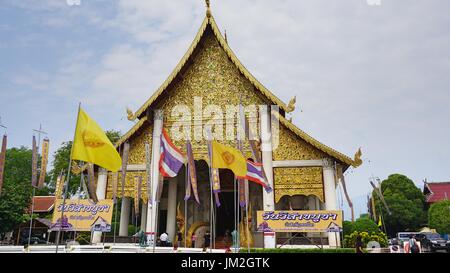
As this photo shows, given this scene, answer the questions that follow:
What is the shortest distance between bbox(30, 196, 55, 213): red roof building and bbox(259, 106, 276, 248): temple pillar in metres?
22.7

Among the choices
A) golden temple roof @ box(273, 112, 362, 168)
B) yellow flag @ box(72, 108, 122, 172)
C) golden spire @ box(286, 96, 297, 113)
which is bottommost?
yellow flag @ box(72, 108, 122, 172)

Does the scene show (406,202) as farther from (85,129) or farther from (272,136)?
(85,129)

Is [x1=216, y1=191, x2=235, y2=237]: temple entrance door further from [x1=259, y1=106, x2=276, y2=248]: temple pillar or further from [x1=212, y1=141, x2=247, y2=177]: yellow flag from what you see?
[x1=212, y1=141, x2=247, y2=177]: yellow flag

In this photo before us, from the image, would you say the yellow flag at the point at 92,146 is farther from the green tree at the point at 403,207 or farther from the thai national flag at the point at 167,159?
the green tree at the point at 403,207

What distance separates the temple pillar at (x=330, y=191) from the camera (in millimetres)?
12766

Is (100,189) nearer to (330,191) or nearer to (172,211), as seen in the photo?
(172,211)

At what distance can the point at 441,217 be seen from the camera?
2750cm

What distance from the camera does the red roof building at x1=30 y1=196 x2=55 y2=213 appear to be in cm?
2905

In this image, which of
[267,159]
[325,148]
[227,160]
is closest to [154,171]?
[267,159]

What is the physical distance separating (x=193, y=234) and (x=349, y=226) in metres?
7.10

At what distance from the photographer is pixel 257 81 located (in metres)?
14.6

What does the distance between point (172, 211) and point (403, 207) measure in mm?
26573

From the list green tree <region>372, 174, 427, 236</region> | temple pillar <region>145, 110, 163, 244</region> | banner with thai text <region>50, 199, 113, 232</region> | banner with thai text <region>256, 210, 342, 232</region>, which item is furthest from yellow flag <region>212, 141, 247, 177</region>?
green tree <region>372, 174, 427, 236</region>
